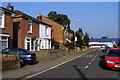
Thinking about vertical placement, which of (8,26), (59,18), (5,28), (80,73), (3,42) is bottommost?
(80,73)

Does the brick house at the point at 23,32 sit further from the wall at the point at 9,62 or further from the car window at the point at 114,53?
the car window at the point at 114,53

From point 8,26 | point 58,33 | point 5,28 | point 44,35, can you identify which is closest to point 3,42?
point 5,28

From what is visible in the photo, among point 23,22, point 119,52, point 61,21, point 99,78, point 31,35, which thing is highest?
point 61,21

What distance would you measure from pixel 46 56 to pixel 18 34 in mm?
5294

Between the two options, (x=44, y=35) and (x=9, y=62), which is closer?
(x=9, y=62)

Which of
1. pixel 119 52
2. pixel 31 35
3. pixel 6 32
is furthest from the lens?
pixel 31 35

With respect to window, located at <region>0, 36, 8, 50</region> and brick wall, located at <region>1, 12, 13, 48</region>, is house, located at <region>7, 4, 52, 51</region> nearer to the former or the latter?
brick wall, located at <region>1, 12, 13, 48</region>

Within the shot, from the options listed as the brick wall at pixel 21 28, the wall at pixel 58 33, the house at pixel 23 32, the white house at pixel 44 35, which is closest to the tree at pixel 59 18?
the wall at pixel 58 33

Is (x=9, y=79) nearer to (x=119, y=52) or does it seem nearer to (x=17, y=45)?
(x=119, y=52)

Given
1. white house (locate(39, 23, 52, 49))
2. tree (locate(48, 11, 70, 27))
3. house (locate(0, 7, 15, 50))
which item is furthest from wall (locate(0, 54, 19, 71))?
tree (locate(48, 11, 70, 27))

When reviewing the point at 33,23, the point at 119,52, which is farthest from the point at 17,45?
the point at 119,52

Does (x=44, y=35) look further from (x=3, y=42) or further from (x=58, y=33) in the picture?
(x=58, y=33)

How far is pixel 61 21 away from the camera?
7362 cm

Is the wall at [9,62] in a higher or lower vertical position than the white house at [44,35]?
lower
